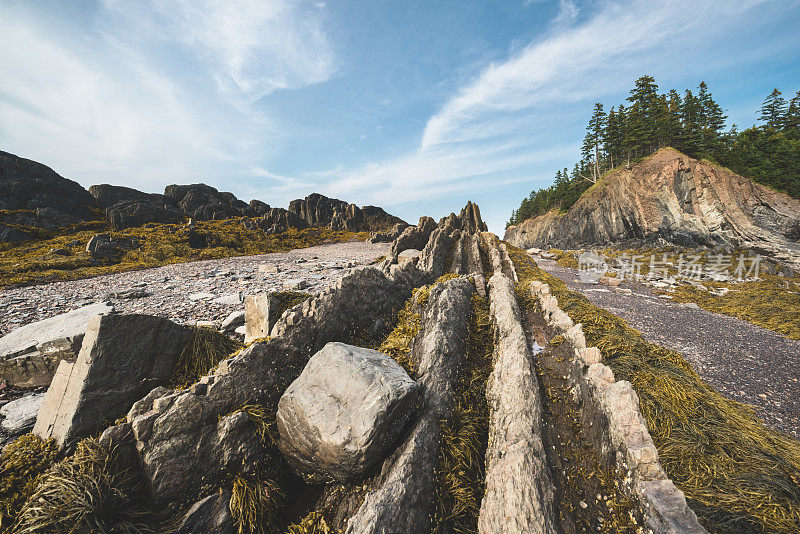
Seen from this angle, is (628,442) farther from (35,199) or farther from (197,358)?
(35,199)

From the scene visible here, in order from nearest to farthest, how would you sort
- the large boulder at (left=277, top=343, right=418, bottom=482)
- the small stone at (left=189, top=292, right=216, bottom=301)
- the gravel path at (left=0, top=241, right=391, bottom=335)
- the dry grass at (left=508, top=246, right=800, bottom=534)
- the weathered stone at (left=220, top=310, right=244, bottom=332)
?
1. the large boulder at (left=277, top=343, right=418, bottom=482)
2. the dry grass at (left=508, top=246, right=800, bottom=534)
3. the weathered stone at (left=220, top=310, right=244, bottom=332)
4. the gravel path at (left=0, top=241, right=391, bottom=335)
5. the small stone at (left=189, top=292, right=216, bottom=301)

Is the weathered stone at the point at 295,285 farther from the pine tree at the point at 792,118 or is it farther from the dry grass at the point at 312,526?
the pine tree at the point at 792,118

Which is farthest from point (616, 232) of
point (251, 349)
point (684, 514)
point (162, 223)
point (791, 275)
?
point (162, 223)

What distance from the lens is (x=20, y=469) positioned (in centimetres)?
306

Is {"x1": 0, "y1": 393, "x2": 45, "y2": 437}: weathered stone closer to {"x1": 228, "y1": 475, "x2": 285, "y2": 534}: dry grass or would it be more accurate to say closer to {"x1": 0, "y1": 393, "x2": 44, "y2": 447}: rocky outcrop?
{"x1": 0, "y1": 393, "x2": 44, "y2": 447}: rocky outcrop

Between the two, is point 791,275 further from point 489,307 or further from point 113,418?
point 113,418

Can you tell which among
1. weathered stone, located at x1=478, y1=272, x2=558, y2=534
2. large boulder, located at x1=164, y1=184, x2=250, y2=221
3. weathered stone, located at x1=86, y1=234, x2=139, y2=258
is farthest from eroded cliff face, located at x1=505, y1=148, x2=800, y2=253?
large boulder, located at x1=164, y1=184, x2=250, y2=221

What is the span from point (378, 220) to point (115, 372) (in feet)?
235

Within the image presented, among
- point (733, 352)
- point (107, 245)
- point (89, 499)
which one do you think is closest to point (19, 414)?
point (89, 499)

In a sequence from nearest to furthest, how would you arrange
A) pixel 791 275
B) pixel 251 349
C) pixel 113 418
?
pixel 113 418 → pixel 251 349 → pixel 791 275

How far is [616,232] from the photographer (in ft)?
148

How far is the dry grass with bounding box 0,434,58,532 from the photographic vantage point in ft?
8.79

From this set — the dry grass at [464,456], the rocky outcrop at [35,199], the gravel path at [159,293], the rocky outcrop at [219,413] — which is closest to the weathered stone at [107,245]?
the gravel path at [159,293]

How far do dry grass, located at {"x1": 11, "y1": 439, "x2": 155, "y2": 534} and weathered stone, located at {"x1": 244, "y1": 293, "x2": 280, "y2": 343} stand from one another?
10.2 feet
